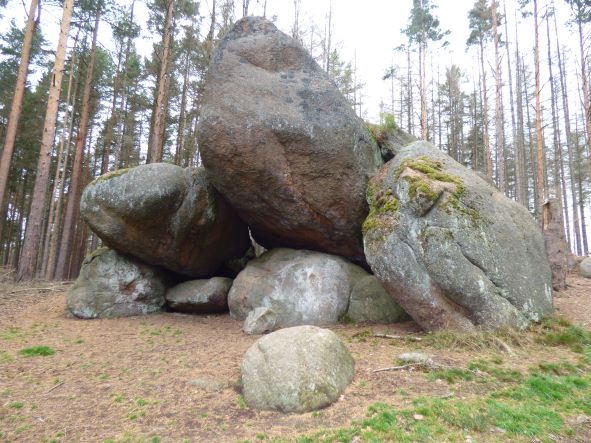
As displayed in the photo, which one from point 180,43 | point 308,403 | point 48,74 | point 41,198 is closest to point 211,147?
point 308,403

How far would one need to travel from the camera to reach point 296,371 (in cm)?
397

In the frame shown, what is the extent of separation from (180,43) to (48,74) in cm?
870

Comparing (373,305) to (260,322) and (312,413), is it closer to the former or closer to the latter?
(260,322)

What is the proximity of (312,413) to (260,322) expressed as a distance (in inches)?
135

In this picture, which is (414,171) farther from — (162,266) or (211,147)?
(162,266)

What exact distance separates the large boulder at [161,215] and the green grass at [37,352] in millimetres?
3002

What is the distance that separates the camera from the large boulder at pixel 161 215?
8031 mm

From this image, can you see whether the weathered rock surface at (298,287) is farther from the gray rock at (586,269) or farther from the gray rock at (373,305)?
the gray rock at (586,269)

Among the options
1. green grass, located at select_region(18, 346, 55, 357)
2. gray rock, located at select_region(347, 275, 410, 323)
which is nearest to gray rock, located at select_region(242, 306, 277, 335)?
gray rock, located at select_region(347, 275, 410, 323)

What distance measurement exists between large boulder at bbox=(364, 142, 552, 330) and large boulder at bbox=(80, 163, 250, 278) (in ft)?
13.3

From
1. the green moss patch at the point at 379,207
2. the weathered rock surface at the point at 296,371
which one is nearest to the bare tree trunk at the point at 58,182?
the green moss patch at the point at 379,207

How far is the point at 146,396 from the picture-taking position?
164 inches

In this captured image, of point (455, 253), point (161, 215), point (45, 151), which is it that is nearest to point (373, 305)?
point (455, 253)

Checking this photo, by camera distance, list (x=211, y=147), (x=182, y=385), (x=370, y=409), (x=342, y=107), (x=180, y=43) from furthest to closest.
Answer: (x=180, y=43)
(x=342, y=107)
(x=211, y=147)
(x=182, y=385)
(x=370, y=409)
